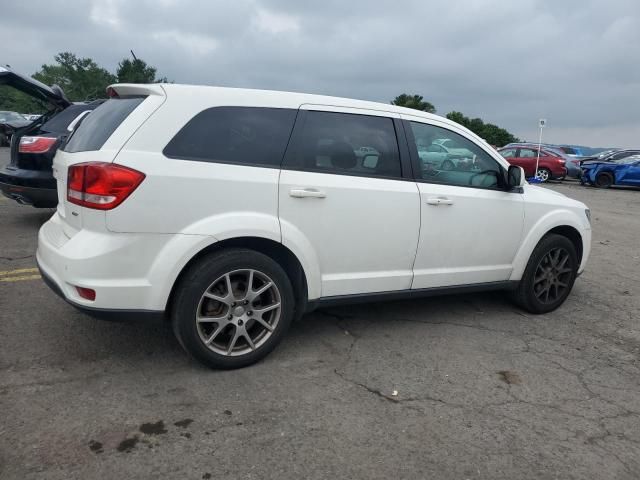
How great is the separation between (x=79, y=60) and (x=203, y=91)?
103426 mm

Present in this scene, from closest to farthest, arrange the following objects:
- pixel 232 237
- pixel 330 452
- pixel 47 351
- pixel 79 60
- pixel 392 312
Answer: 1. pixel 330 452
2. pixel 232 237
3. pixel 47 351
4. pixel 392 312
5. pixel 79 60

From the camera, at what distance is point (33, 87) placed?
6824 mm

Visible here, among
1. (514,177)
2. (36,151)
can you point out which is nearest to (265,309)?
(514,177)

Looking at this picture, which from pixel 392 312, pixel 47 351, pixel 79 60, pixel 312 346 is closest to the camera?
pixel 47 351

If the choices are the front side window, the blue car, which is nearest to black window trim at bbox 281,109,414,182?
the front side window

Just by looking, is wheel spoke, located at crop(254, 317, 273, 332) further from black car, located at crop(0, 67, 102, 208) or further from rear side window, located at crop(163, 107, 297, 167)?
black car, located at crop(0, 67, 102, 208)

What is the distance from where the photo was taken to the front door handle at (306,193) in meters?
3.38

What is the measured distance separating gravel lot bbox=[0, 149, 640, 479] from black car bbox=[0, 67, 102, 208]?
93.1 inches

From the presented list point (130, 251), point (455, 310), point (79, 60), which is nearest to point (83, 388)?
point (130, 251)

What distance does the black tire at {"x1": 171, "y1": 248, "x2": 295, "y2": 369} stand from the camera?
3.11m

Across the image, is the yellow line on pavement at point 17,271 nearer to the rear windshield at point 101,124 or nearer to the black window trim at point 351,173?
the rear windshield at point 101,124

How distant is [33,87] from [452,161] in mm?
5600

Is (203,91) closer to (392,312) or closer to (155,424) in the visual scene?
(155,424)

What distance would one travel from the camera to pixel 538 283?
4.78 m
